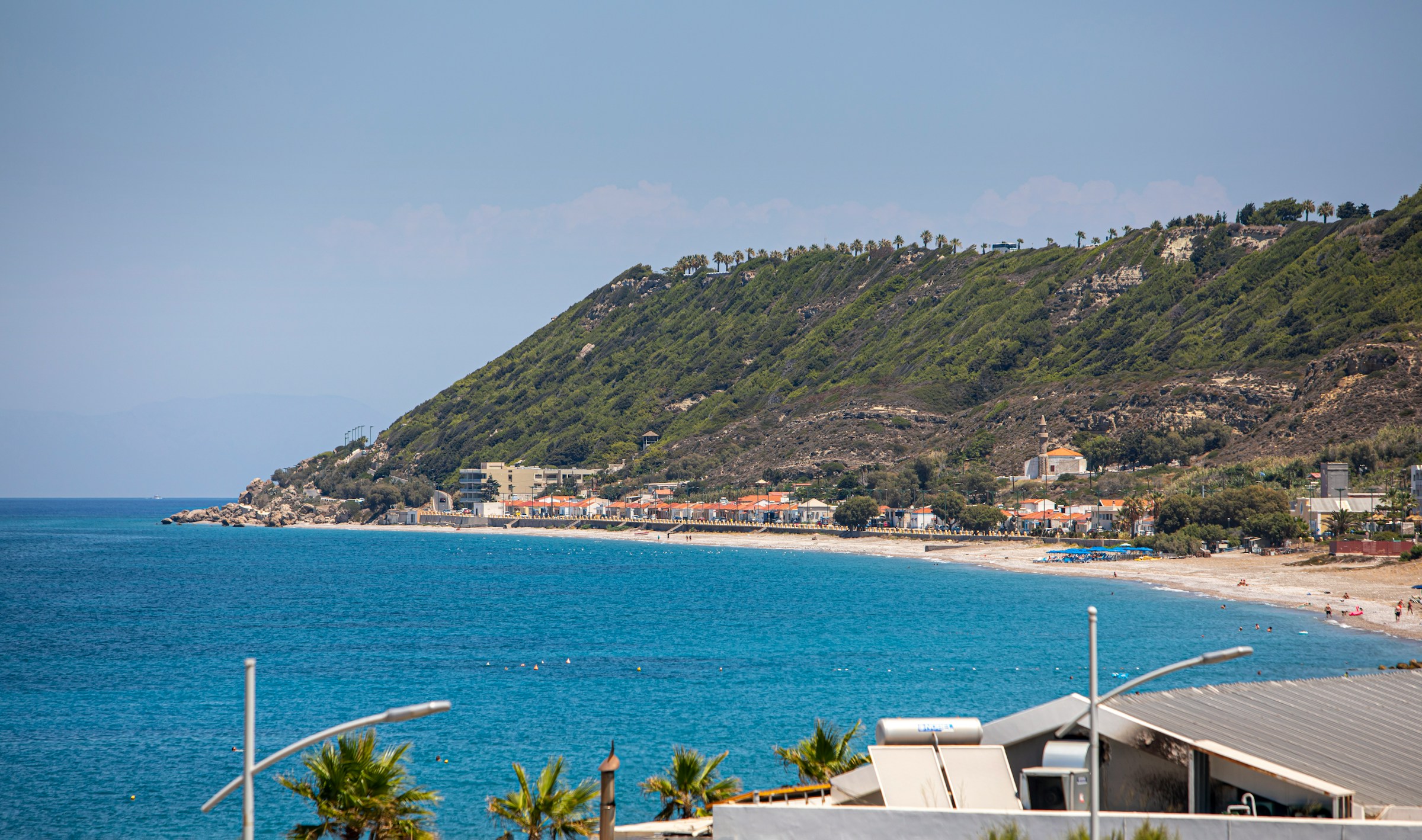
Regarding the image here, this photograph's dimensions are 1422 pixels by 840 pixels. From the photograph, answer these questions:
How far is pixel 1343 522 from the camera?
3728 inches

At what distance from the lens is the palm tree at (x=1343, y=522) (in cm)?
9481

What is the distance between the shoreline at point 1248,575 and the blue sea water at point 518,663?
8.97 ft

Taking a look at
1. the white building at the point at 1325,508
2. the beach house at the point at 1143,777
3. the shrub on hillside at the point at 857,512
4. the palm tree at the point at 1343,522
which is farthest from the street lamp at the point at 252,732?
the shrub on hillside at the point at 857,512

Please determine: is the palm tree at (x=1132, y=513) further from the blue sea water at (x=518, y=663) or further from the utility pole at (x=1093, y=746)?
the utility pole at (x=1093, y=746)

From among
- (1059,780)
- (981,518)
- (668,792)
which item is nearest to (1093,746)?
(1059,780)

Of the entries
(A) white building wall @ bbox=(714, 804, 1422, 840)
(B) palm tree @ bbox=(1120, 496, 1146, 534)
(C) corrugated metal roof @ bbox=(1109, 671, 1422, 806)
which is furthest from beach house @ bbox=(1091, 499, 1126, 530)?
(A) white building wall @ bbox=(714, 804, 1422, 840)

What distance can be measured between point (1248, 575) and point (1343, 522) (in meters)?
13.8

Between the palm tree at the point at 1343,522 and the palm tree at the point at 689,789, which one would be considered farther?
the palm tree at the point at 1343,522

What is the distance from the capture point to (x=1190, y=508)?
363ft

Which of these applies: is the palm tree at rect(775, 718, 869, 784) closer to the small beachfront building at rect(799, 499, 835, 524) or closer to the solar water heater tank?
the solar water heater tank

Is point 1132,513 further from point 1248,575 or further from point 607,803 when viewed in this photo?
point 607,803

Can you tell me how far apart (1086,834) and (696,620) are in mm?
59495

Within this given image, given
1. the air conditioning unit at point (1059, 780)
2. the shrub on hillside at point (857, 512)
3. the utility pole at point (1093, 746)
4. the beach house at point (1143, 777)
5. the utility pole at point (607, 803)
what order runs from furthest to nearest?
the shrub on hillside at point (857, 512) → the utility pole at point (607, 803) → the air conditioning unit at point (1059, 780) → the beach house at point (1143, 777) → the utility pole at point (1093, 746)

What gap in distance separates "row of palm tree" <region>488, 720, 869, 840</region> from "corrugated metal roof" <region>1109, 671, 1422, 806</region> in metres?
5.84
